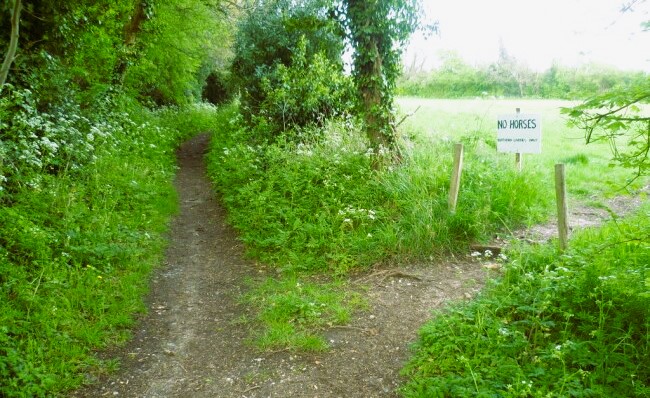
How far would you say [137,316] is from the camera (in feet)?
18.2

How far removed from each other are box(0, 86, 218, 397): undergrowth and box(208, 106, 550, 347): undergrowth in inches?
69.2

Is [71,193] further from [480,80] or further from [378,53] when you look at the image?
[480,80]

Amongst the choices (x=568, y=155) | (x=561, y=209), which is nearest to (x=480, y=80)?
(x=568, y=155)

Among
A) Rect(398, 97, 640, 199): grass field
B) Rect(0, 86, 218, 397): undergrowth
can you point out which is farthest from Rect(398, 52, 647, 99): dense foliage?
Rect(0, 86, 218, 397): undergrowth

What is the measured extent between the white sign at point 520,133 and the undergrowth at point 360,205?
1.53 ft

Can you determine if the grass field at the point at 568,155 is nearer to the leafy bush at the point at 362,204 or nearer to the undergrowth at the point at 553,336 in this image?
the leafy bush at the point at 362,204

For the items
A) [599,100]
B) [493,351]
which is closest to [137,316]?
[493,351]

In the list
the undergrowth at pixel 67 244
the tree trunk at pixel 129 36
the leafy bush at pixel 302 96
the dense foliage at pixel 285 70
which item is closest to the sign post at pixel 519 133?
the dense foliage at pixel 285 70

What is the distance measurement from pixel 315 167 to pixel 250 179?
1.58m

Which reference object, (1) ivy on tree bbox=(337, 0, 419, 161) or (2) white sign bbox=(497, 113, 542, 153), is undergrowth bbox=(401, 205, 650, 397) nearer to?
(2) white sign bbox=(497, 113, 542, 153)

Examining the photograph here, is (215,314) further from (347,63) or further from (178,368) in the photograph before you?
(347,63)

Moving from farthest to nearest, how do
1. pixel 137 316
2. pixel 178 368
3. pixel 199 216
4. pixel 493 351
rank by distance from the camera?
pixel 199 216 → pixel 137 316 → pixel 178 368 → pixel 493 351

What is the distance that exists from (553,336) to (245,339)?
10.5ft

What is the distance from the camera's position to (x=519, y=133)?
8.18 metres
